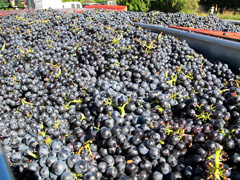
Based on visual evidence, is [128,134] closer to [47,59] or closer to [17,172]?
[17,172]

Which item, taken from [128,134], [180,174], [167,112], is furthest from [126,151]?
[167,112]

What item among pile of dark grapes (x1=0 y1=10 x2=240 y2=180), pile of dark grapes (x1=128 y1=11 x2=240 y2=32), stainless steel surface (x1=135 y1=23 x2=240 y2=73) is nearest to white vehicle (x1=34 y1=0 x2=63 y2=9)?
pile of dark grapes (x1=128 y1=11 x2=240 y2=32)

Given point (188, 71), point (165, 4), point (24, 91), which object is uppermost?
point (165, 4)

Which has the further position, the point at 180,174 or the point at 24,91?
the point at 24,91

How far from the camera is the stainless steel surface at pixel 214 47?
181 centimetres

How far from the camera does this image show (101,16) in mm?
3607

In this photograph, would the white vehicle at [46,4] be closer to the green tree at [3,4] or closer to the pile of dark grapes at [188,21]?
the pile of dark grapes at [188,21]

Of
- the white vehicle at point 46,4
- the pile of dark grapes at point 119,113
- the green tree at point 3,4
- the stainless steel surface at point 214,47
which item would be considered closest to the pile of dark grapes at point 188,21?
the stainless steel surface at point 214,47

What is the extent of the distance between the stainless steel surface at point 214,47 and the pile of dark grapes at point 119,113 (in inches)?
8.6

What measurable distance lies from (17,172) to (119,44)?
151 centimetres

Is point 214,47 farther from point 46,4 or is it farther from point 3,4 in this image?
point 3,4

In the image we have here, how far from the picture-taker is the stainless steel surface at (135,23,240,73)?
181cm

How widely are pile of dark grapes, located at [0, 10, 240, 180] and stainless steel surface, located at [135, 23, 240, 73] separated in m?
0.22

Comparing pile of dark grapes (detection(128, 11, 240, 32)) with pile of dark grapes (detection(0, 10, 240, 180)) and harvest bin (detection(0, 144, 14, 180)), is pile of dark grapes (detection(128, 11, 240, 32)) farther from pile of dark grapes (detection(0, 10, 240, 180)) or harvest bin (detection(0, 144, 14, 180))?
harvest bin (detection(0, 144, 14, 180))
